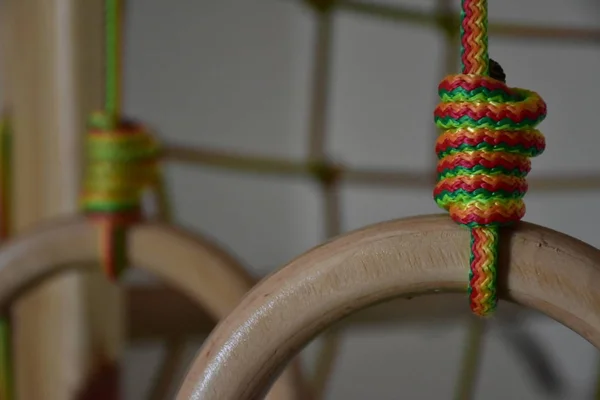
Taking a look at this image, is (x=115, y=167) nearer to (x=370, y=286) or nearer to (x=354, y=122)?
(x=370, y=286)

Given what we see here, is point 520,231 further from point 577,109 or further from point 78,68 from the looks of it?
point 577,109

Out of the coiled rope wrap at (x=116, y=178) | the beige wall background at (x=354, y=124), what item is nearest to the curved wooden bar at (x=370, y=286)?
the coiled rope wrap at (x=116, y=178)

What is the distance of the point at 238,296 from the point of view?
1.05ft

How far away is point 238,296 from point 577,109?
615 millimetres

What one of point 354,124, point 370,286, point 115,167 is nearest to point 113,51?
point 115,167

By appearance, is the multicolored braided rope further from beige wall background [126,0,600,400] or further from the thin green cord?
beige wall background [126,0,600,400]

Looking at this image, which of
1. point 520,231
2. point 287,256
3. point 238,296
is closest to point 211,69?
point 287,256

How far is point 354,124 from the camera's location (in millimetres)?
833

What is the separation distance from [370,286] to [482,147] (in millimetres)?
57

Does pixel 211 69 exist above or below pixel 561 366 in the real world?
above

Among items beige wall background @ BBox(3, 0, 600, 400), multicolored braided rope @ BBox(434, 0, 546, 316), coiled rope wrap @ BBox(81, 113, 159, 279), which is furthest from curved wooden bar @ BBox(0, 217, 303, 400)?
beige wall background @ BBox(3, 0, 600, 400)

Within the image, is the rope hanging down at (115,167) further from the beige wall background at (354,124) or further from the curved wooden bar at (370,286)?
the beige wall background at (354,124)

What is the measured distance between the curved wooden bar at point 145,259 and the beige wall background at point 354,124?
412 millimetres

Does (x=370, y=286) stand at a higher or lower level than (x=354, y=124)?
lower
